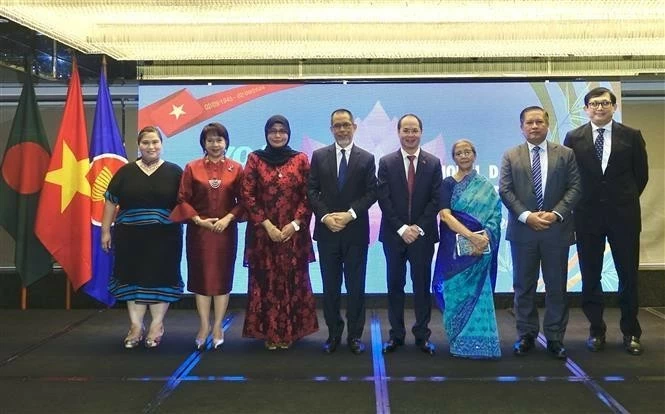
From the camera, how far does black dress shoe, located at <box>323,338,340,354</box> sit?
3.43m

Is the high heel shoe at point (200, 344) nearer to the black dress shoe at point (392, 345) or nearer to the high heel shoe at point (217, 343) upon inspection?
the high heel shoe at point (217, 343)

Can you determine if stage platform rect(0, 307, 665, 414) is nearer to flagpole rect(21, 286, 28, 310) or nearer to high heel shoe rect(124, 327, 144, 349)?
high heel shoe rect(124, 327, 144, 349)

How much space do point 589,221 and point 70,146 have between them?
3.67m

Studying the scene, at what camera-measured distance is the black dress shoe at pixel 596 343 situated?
3447 millimetres

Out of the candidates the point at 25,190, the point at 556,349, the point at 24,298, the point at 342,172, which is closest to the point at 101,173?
the point at 25,190

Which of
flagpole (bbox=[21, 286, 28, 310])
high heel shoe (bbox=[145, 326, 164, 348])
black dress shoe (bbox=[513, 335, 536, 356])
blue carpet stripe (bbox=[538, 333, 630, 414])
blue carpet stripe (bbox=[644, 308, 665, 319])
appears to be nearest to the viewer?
blue carpet stripe (bbox=[538, 333, 630, 414])

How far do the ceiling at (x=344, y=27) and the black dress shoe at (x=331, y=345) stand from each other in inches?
74.5

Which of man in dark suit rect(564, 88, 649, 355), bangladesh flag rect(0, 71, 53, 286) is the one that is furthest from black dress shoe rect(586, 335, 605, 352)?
bangladesh flag rect(0, 71, 53, 286)

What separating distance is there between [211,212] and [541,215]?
1.96 metres

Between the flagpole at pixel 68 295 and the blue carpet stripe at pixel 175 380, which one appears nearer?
the blue carpet stripe at pixel 175 380

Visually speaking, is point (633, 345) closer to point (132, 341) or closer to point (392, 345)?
point (392, 345)

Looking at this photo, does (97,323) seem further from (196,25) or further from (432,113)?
(432,113)

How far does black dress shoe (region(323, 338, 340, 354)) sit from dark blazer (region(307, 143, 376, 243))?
62 centimetres

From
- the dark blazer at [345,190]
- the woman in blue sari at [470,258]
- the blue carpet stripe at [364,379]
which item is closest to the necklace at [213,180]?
the dark blazer at [345,190]
